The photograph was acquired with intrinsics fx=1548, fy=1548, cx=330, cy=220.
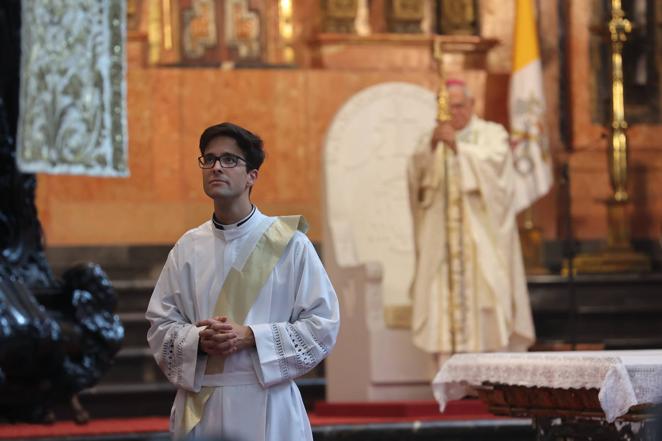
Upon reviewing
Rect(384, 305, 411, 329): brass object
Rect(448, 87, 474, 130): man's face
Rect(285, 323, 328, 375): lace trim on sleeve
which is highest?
Rect(448, 87, 474, 130): man's face

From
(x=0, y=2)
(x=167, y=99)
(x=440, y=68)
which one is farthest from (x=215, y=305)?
(x=167, y=99)

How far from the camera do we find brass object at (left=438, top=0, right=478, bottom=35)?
45.4ft

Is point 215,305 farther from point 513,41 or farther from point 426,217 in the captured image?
point 513,41

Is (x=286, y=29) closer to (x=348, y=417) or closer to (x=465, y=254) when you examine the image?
(x=465, y=254)

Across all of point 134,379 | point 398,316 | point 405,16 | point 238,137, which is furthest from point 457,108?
point 238,137

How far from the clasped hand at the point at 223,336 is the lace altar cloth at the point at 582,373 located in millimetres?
1442

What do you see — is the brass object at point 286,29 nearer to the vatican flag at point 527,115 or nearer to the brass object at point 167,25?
the brass object at point 167,25

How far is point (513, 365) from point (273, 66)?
25.9ft

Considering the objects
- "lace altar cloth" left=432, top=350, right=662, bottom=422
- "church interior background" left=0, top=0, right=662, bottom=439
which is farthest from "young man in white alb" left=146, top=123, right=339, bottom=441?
"church interior background" left=0, top=0, right=662, bottom=439

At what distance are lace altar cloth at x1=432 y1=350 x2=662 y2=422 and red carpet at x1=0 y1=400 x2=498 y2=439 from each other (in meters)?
3.22

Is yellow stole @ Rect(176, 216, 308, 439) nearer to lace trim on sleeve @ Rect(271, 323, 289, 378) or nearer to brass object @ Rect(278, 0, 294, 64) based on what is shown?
lace trim on sleeve @ Rect(271, 323, 289, 378)

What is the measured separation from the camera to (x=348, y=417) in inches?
381

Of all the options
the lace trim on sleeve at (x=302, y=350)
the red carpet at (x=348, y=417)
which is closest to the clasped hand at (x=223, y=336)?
the lace trim on sleeve at (x=302, y=350)

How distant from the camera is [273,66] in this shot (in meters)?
13.3
